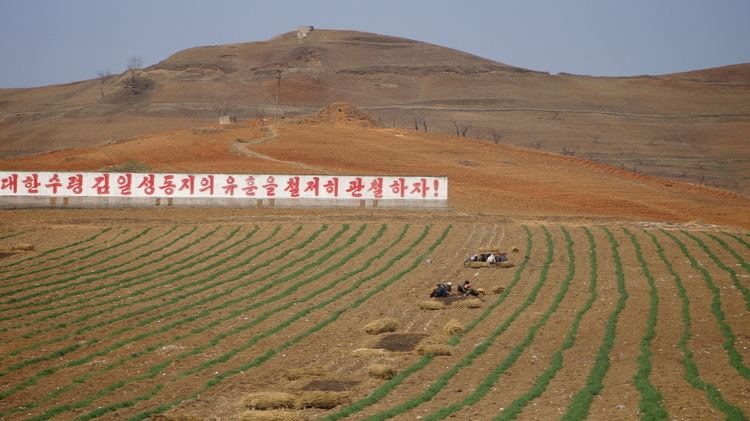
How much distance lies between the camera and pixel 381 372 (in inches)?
797

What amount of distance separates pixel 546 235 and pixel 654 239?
15.2 feet

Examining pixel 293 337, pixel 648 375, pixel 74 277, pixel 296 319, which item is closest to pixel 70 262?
pixel 74 277

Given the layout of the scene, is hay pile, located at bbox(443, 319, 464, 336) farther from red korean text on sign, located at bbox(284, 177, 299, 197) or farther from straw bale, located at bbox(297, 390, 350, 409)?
red korean text on sign, located at bbox(284, 177, 299, 197)

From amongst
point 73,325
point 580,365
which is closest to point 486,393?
point 580,365

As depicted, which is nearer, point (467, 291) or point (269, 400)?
point (269, 400)

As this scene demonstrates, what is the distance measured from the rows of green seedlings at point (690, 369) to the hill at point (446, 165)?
18.9 metres

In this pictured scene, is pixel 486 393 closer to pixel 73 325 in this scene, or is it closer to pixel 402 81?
pixel 73 325

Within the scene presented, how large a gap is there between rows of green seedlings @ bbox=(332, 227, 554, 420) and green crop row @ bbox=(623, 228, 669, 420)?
11.8 ft

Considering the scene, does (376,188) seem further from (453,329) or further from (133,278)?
(453,329)

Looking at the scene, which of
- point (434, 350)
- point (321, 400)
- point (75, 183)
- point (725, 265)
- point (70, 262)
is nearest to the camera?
point (321, 400)

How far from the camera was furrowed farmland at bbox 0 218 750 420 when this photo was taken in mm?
18312

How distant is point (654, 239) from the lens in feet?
134

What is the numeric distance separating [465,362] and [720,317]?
30.3 ft

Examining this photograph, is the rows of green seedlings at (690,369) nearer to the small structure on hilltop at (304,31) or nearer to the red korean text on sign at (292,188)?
the red korean text on sign at (292,188)
